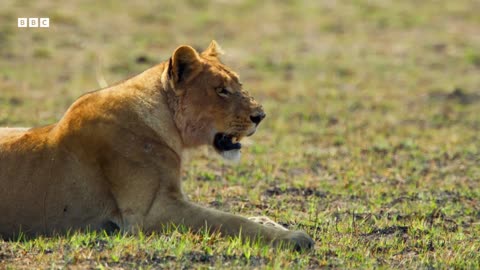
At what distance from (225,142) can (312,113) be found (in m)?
6.06

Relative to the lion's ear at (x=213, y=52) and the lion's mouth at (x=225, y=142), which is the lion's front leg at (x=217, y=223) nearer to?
the lion's mouth at (x=225, y=142)

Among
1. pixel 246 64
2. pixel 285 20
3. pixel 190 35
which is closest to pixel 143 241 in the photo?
pixel 246 64

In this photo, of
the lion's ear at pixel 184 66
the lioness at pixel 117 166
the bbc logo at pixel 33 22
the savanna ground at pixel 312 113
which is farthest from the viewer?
the bbc logo at pixel 33 22

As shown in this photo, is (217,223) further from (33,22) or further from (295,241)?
(33,22)

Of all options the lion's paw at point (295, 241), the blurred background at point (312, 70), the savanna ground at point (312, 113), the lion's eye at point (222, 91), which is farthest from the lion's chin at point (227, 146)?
the blurred background at point (312, 70)

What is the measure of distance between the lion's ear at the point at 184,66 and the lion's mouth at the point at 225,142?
1.43 ft

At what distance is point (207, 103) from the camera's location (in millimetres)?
5988

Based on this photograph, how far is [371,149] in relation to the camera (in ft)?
33.1

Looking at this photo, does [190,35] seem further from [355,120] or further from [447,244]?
[447,244]

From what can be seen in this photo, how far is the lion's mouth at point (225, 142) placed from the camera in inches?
239

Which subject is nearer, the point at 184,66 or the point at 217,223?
the point at 217,223

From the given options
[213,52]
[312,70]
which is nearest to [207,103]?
[213,52]

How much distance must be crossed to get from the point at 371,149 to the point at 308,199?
8.76 feet

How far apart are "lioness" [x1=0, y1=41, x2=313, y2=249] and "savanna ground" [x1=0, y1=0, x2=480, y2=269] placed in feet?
0.59
